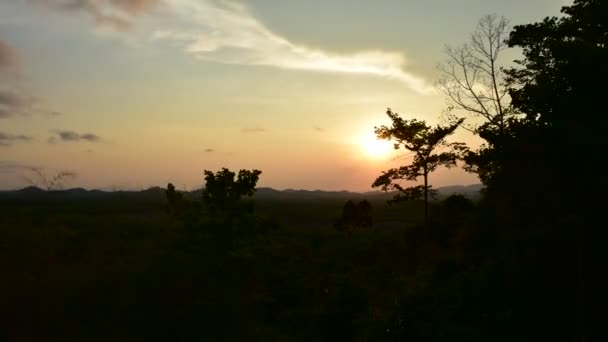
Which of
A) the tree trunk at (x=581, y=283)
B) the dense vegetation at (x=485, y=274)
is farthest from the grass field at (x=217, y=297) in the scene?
the tree trunk at (x=581, y=283)

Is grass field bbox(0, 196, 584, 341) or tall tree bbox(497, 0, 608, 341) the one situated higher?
tall tree bbox(497, 0, 608, 341)

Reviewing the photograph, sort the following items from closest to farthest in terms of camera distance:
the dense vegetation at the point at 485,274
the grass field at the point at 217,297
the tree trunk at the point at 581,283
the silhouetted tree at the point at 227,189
Result: the grass field at the point at 217,297 → the dense vegetation at the point at 485,274 → the tree trunk at the point at 581,283 → the silhouetted tree at the point at 227,189

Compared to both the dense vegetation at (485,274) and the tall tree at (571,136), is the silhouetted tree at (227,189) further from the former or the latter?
the tall tree at (571,136)

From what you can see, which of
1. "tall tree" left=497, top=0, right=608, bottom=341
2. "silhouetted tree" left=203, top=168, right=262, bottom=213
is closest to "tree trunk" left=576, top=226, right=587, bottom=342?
"tall tree" left=497, top=0, right=608, bottom=341

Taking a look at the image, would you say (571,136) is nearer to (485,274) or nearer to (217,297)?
(485,274)

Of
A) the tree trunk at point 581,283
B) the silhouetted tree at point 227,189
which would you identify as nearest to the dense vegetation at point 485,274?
the tree trunk at point 581,283

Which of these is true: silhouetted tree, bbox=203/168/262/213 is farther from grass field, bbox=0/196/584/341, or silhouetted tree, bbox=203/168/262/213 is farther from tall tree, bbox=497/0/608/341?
tall tree, bbox=497/0/608/341

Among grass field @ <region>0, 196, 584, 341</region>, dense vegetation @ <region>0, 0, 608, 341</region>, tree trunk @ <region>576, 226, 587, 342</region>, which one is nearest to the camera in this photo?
grass field @ <region>0, 196, 584, 341</region>

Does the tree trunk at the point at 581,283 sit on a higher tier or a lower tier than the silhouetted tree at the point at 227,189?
lower

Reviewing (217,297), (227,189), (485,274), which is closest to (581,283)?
(485,274)

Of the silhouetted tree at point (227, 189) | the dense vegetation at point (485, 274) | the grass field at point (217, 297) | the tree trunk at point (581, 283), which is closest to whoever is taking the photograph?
the grass field at point (217, 297)

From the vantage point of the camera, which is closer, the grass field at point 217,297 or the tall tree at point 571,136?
the grass field at point 217,297

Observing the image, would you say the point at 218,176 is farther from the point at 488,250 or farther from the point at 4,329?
the point at 4,329

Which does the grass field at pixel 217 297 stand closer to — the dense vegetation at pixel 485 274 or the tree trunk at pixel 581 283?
the dense vegetation at pixel 485 274
